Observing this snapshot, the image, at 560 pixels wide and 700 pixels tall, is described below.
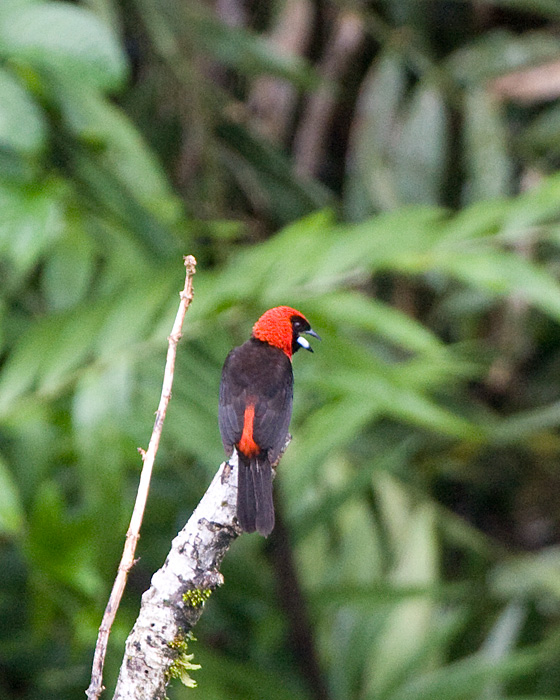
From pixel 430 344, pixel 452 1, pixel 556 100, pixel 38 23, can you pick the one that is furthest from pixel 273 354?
pixel 452 1

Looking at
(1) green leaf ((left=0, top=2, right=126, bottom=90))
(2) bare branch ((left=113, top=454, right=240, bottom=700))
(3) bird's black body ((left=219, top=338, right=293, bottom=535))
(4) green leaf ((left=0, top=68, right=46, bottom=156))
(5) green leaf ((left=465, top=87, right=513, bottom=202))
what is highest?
Answer: (5) green leaf ((left=465, top=87, right=513, bottom=202))

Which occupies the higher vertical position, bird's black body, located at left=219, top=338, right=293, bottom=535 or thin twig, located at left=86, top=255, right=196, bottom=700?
bird's black body, located at left=219, top=338, right=293, bottom=535

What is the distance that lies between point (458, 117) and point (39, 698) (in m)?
3.87

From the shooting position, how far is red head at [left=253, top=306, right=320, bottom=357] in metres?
1.47

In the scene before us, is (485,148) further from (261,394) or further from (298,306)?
(261,394)

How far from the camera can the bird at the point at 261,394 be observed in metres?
1.38

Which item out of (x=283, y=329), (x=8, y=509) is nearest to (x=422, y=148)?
(x=8, y=509)

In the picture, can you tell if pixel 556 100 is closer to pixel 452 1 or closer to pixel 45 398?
pixel 452 1

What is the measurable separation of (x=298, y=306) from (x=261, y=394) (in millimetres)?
962

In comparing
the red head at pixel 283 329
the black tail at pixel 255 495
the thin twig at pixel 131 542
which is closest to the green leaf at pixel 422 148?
the red head at pixel 283 329

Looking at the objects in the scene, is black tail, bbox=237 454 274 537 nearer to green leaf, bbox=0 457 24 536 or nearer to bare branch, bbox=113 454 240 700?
bare branch, bbox=113 454 240 700

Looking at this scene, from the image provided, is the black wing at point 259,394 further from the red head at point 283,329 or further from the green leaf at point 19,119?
the green leaf at point 19,119

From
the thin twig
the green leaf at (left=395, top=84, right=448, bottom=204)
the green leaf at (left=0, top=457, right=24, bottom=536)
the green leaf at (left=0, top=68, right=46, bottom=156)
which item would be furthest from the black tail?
the green leaf at (left=395, top=84, right=448, bottom=204)

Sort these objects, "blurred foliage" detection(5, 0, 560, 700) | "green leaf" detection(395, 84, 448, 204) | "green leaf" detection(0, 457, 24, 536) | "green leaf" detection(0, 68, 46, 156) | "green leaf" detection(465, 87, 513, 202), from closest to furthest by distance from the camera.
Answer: "green leaf" detection(0, 457, 24, 536)
"green leaf" detection(0, 68, 46, 156)
"blurred foliage" detection(5, 0, 560, 700)
"green leaf" detection(465, 87, 513, 202)
"green leaf" detection(395, 84, 448, 204)
